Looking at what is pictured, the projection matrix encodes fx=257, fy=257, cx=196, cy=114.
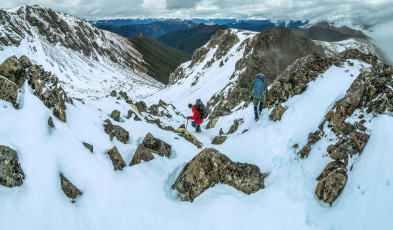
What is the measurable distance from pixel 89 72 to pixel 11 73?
17512 cm

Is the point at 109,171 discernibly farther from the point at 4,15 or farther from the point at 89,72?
the point at 4,15

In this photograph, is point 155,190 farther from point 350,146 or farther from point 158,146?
point 350,146

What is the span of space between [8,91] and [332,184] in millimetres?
13264

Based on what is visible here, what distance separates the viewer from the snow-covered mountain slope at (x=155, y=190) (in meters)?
7.95

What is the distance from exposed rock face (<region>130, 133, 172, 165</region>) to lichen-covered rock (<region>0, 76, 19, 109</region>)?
5398 mm

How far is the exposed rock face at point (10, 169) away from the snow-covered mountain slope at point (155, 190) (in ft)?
0.67

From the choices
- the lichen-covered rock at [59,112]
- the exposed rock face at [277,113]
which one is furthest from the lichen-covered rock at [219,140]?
the lichen-covered rock at [59,112]

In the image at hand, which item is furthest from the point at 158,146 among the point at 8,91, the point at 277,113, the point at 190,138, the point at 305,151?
the point at 277,113

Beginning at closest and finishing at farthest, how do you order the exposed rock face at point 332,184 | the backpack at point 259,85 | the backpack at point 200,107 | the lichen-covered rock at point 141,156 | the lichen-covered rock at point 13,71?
the exposed rock face at point 332,184, the lichen-covered rock at point 13,71, the lichen-covered rock at point 141,156, the backpack at point 259,85, the backpack at point 200,107

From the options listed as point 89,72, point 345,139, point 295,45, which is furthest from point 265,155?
point 89,72

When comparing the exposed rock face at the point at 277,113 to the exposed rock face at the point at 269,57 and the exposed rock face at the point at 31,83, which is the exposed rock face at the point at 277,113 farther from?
the exposed rock face at the point at 269,57

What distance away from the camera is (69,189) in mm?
8953

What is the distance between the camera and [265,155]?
13.5 metres

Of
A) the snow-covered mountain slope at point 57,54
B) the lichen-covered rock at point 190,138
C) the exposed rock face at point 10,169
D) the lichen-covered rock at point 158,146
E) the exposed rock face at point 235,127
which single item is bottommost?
the snow-covered mountain slope at point 57,54
